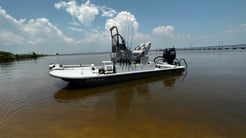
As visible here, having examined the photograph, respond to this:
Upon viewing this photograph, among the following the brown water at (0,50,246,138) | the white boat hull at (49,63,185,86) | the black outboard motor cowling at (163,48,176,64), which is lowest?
the brown water at (0,50,246,138)

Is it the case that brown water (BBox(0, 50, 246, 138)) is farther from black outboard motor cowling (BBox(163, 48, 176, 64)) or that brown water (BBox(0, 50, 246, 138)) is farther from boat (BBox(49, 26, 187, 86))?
black outboard motor cowling (BBox(163, 48, 176, 64))

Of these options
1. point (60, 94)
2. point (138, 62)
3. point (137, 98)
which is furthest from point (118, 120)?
point (138, 62)

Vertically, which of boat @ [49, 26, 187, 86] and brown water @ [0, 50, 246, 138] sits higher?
boat @ [49, 26, 187, 86]

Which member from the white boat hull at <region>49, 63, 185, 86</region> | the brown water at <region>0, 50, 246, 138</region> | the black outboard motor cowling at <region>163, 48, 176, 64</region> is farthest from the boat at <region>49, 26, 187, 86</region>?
the black outboard motor cowling at <region>163, 48, 176, 64</region>

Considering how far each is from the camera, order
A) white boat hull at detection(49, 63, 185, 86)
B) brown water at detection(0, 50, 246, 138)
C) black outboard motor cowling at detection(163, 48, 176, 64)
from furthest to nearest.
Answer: black outboard motor cowling at detection(163, 48, 176, 64) → white boat hull at detection(49, 63, 185, 86) → brown water at detection(0, 50, 246, 138)

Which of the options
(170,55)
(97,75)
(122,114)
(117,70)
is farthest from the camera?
(170,55)

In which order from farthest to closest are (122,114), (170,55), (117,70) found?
(170,55), (117,70), (122,114)

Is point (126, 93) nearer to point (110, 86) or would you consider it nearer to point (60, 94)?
point (110, 86)

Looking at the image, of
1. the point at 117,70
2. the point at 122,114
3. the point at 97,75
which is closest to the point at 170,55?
the point at 117,70

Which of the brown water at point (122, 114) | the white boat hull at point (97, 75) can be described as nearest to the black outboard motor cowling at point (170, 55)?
the white boat hull at point (97, 75)

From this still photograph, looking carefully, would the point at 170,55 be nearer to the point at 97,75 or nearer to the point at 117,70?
the point at 117,70

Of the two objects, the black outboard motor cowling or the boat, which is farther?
the black outboard motor cowling

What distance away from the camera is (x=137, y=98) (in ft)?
23.9

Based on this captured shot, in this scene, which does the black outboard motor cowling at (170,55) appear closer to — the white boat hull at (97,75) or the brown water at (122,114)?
the white boat hull at (97,75)
